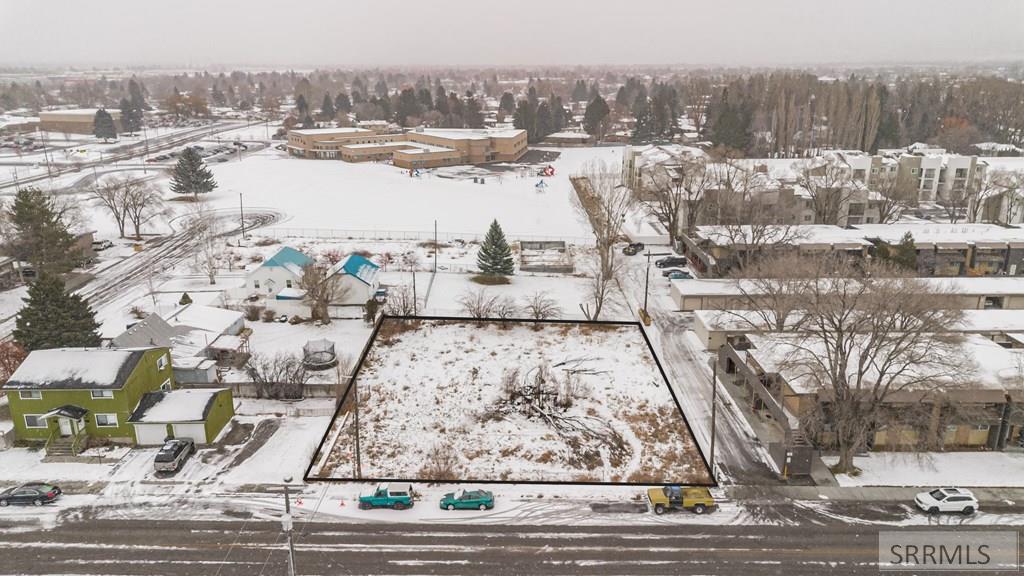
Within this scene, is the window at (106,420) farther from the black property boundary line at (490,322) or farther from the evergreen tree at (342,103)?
the evergreen tree at (342,103)

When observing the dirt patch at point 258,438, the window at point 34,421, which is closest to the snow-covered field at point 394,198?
the dirt patch at point 258,438

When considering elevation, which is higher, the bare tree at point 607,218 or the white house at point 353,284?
the bare tree at point 607,218

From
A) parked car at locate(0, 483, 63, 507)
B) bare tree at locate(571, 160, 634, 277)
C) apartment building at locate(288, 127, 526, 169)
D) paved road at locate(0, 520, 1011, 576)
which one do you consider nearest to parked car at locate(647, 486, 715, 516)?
paved road at locate(0, 520, 1011, 576)

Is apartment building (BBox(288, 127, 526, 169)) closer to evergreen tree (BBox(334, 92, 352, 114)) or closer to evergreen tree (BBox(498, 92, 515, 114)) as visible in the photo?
evergreen tree (BBox(498, 92, 515, 114))

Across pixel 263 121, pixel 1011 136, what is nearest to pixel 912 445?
pixel 1011 136

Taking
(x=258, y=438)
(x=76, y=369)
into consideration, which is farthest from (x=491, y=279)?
(x=76, y=369)

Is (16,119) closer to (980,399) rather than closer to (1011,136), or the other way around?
(980,399)

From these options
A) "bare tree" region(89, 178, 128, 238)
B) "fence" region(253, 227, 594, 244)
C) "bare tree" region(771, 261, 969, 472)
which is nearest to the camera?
"bare tree" region(771, 261, 969, 472)
